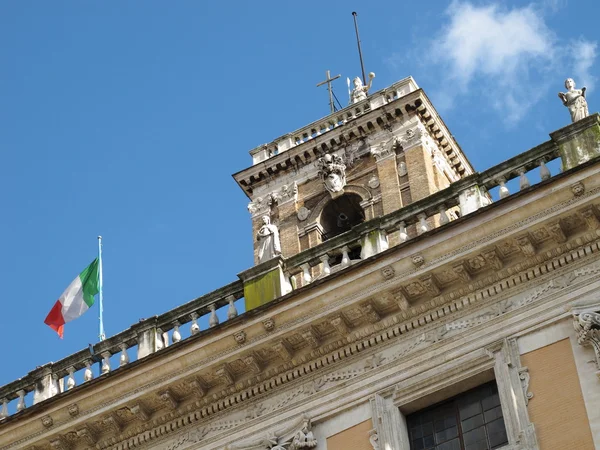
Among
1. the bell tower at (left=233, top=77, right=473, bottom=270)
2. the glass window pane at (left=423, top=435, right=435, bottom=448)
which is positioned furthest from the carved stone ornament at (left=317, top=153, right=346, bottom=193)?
the glass window pane at (left=423, top=435, right=435, bottom=448)

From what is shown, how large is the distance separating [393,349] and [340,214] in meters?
18.6

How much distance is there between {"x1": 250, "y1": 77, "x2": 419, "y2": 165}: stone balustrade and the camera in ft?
135

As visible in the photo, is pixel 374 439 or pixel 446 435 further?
pixel 374 439

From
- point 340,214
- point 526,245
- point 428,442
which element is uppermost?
point 340,214

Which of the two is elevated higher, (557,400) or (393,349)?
(393,349)

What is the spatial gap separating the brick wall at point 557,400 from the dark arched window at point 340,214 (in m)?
19.6

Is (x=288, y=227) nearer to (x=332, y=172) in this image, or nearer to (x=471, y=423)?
(x=332, y=172)

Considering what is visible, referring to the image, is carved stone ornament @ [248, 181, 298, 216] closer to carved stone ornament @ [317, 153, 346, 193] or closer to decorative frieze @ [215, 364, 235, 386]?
carved stone ornament @ [317, 153, 346, 193]

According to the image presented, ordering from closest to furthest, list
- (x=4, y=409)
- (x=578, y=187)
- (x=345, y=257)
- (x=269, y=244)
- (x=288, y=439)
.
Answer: (x=578, y=187) → (x=288, y=439) → (x=345, y=257) → (x=269, y=244) → (x=4, y=409)

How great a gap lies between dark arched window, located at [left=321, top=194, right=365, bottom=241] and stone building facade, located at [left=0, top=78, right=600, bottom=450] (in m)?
15.3

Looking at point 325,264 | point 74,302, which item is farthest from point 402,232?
point 74,302

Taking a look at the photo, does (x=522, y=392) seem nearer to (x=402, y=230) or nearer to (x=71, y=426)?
(x=402, y=230)

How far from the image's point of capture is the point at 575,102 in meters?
23.2

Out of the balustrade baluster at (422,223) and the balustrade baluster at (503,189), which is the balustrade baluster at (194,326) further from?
the balustrade baluster at (503,189)
